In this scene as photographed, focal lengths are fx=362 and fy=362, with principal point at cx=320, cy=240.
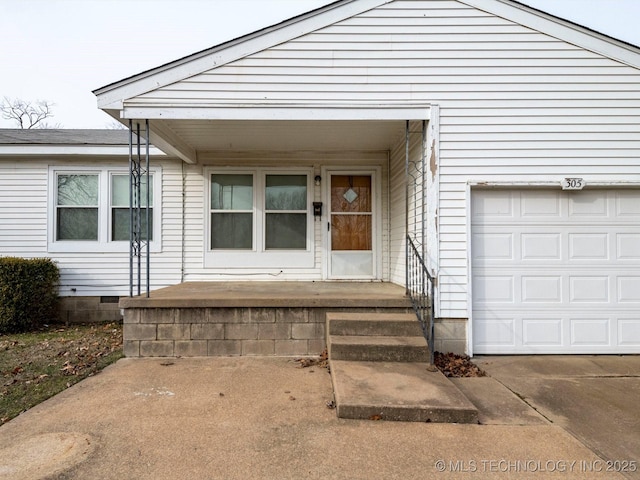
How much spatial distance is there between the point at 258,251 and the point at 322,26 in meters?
3.62

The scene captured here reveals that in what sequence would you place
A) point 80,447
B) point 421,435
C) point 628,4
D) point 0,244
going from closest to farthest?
point 80,447 < point 421,435 < point 0,244 < point 628,4

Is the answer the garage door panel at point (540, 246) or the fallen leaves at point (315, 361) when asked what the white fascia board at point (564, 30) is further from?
the fallen leaves at point (315, 361)

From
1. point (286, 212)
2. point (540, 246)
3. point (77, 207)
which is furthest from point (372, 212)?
point (77, 207)

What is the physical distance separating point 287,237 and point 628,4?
8.56 meters

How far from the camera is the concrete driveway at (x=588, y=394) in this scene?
2523 mm

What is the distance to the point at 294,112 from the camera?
4.49 m

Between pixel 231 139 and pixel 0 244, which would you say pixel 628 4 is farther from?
pixel 0 244

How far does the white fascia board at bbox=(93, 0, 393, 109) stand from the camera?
4367 mm

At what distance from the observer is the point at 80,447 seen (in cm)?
243

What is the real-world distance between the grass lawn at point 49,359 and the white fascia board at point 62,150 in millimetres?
2956

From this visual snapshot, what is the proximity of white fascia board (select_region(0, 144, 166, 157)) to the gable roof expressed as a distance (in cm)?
210

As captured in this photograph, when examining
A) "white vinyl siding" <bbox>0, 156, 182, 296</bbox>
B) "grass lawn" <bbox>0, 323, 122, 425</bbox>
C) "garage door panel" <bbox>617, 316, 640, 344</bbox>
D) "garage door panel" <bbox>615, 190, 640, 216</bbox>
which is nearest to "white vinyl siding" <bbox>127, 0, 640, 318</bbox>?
"garage door panel" <bbox>615, 190, 640, 216</bbox>

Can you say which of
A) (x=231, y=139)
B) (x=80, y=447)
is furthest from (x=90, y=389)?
(x=231, y=139)

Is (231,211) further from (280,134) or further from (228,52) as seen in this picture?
(228,52)
